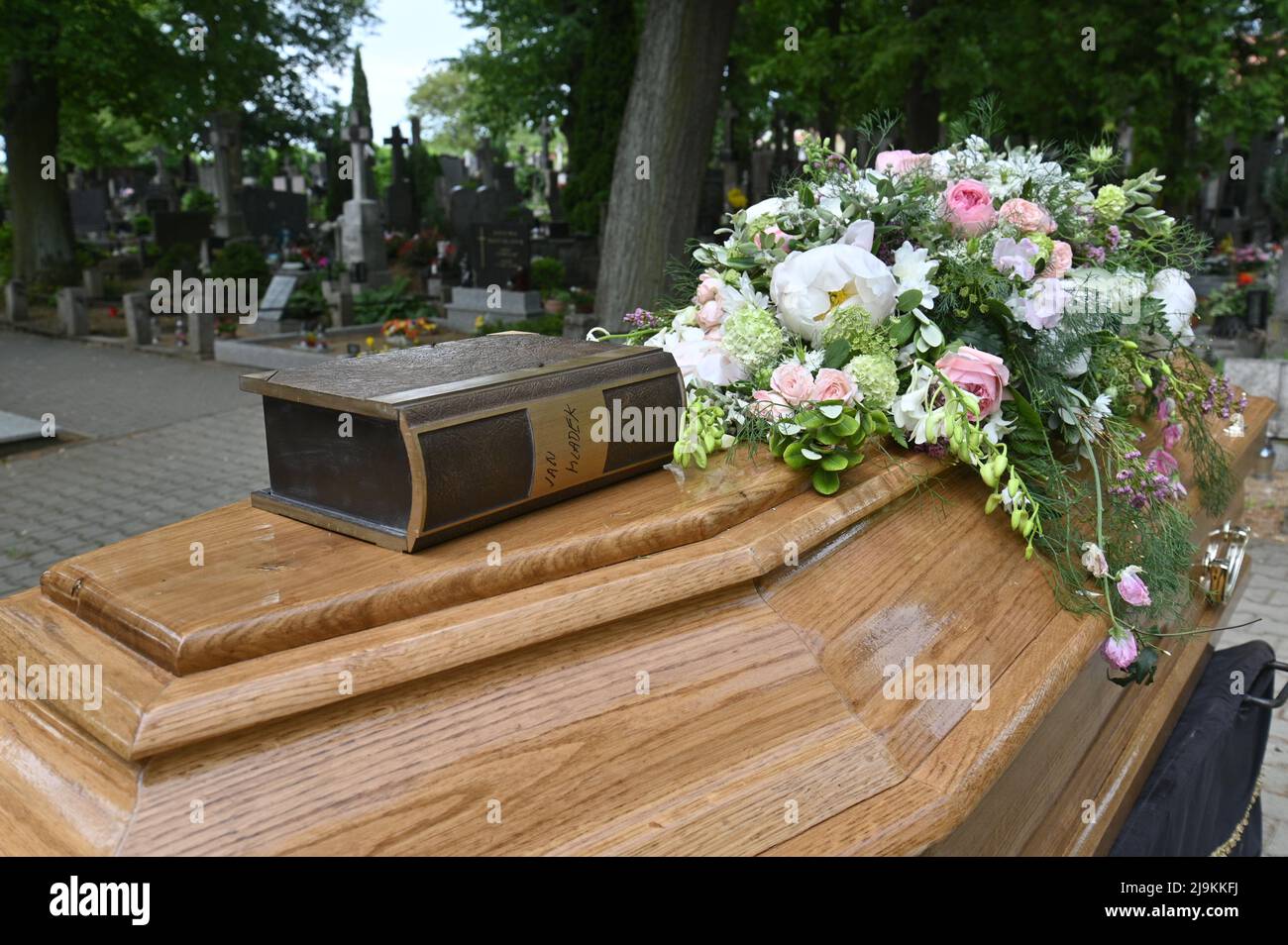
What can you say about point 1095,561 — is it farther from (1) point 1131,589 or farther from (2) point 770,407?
(2) point 770,407

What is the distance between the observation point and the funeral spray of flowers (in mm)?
1657

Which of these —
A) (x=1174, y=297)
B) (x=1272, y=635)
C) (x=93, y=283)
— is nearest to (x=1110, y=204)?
(x=1174, y=297)

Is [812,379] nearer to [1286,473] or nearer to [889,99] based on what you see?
[1286,473]

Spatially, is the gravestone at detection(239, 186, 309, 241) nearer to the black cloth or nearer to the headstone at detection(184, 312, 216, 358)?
the headstone at detection(184, 312, 216, 358)

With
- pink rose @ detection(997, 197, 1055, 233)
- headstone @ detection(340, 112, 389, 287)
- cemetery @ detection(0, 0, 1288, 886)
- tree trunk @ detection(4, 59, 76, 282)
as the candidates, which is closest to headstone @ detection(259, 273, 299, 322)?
headstone @ detection(340, 112, 389, 287)

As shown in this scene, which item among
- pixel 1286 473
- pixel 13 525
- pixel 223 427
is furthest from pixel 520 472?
pixel 223 427

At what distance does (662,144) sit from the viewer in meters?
6.83

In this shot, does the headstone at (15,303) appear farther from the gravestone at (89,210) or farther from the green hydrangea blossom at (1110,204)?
the green hydrangea blossom at (1110,204)

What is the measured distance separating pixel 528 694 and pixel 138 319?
510 inches

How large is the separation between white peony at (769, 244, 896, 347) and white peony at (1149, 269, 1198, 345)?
33.2 inches

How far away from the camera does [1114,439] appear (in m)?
1.91

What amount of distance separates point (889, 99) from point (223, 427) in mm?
7944

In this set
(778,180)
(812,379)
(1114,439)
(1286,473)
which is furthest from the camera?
(1286,473)

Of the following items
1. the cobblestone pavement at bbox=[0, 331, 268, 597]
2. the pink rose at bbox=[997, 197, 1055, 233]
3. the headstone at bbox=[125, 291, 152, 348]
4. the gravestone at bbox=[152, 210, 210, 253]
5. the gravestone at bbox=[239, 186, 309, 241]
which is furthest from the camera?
the gravestone at bbox=[239, 186, 309, 241]
